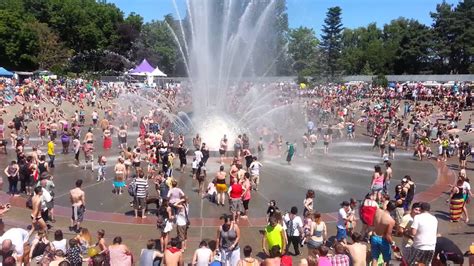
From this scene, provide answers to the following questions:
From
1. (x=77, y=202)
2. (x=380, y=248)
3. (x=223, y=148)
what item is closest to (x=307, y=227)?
(x=380, y=248)

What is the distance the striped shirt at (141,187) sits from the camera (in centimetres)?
1464

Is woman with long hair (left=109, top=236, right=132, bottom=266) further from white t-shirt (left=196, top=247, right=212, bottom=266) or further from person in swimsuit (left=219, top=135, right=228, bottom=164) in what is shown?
person in swimsuit (left=219, top=135, right=228, bottom=164)

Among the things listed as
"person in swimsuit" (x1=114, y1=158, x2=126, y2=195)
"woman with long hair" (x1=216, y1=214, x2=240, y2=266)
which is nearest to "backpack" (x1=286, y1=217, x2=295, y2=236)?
"woman with long hair" (x1=216, y1=214, x2=240, y2=266)

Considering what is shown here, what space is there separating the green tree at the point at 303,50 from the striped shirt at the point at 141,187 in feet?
232

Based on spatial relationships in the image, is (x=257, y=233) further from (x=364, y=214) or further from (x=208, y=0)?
(x=208, y=0)

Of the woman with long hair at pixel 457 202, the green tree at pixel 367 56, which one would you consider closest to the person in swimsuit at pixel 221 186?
the woman with long hair at pixel 457 202

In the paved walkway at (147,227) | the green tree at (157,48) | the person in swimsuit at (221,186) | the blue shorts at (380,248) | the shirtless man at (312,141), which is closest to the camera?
the blue shorts at (380,248)

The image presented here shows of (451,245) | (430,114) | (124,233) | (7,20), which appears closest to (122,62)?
(7,20)

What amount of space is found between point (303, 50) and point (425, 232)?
→ 313ft

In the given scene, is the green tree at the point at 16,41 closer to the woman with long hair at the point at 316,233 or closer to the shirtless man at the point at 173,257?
the woman with long hair at the point at 316,233

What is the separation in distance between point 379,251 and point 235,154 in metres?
13.6

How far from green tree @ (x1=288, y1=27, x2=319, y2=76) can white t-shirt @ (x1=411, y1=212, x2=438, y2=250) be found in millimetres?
75355

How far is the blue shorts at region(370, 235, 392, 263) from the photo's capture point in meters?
10.1

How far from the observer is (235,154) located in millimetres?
23375
